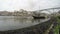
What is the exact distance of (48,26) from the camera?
2035 millimetres

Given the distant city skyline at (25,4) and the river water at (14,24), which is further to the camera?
the distant city skyline at (25,4)

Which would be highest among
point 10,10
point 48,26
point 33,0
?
point 33,0

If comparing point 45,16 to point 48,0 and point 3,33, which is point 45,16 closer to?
point 48,0

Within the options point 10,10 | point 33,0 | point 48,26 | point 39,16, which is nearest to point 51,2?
point 33,0

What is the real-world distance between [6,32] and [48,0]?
2108mm

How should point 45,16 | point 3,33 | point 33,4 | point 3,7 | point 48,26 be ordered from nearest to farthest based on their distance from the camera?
point 3,33, point 48,26, point 45,16, point 3,7, point 33,4

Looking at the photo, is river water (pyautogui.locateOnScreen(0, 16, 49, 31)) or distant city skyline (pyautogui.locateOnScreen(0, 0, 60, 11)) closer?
river water (pyautogui.locateOnScreen(0, 16, 49, 31))

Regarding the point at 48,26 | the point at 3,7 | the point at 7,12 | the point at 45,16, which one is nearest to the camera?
the point at 48,26

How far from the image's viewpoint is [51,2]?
3.37 meters

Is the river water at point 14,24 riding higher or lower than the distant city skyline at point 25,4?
lower

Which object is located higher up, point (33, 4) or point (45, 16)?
point (33, 4)

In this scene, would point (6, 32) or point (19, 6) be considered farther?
point (19, 6)

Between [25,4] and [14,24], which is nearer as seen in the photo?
[14,24]

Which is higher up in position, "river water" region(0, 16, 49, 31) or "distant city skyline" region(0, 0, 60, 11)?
"distant city skyline" region(0, 0, 60, 11)
